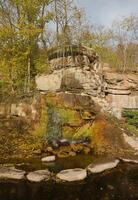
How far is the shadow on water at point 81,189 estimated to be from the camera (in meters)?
13.9

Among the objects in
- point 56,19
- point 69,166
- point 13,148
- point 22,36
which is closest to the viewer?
point 69,166

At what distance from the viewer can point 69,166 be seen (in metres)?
18.3

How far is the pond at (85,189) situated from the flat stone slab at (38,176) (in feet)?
1.23

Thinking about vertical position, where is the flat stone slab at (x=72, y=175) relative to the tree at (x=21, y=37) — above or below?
below

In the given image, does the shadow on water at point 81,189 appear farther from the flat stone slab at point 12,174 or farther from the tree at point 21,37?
the tree at point 21,37

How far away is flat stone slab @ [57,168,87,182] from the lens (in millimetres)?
16062

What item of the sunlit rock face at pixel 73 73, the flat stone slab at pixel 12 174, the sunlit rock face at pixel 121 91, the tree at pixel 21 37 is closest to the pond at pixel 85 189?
the flat stone slab at pixel 12 174

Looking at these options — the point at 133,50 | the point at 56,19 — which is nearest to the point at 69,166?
the point at 56,19

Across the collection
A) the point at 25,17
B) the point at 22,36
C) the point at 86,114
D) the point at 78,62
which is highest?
the point at 25,17

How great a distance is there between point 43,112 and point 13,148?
378 cm

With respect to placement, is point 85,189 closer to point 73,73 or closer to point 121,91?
point 73,73

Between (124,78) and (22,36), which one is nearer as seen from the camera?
(22,36)

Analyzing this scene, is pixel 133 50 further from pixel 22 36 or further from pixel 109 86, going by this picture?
pixel 22 36

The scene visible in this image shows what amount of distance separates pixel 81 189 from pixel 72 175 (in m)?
1.44
